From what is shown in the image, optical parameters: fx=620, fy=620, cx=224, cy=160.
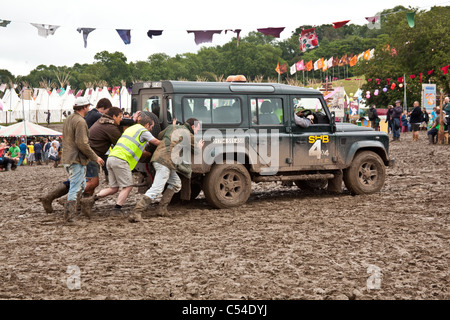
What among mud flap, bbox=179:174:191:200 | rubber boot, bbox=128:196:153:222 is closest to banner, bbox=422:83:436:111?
mud flap, bbox=179:174:191:200

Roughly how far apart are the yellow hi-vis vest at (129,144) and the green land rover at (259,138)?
747 mm

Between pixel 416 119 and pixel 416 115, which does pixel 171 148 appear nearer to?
pixel 416 115

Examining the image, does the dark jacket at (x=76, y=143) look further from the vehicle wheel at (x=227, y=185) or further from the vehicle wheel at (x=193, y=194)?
the vehicle wheel at (x=193, y=194)

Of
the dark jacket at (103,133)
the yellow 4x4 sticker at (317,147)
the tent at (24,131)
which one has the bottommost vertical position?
the yellow 4x4 sticker at (317,147)

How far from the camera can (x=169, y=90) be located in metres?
10.2

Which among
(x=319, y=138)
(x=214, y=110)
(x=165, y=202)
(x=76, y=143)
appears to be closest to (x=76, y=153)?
(x=76, y=143)

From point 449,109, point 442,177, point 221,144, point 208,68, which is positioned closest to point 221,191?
point 221,144

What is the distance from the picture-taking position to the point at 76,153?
30.3 feet

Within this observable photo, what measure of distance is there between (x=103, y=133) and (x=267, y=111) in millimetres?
2884

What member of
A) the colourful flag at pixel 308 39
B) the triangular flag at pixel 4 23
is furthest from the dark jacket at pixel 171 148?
the colourful flag at pixel 308 39

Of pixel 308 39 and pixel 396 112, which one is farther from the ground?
Answer: pixel 308 39

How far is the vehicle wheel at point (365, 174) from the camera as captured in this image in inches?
464
